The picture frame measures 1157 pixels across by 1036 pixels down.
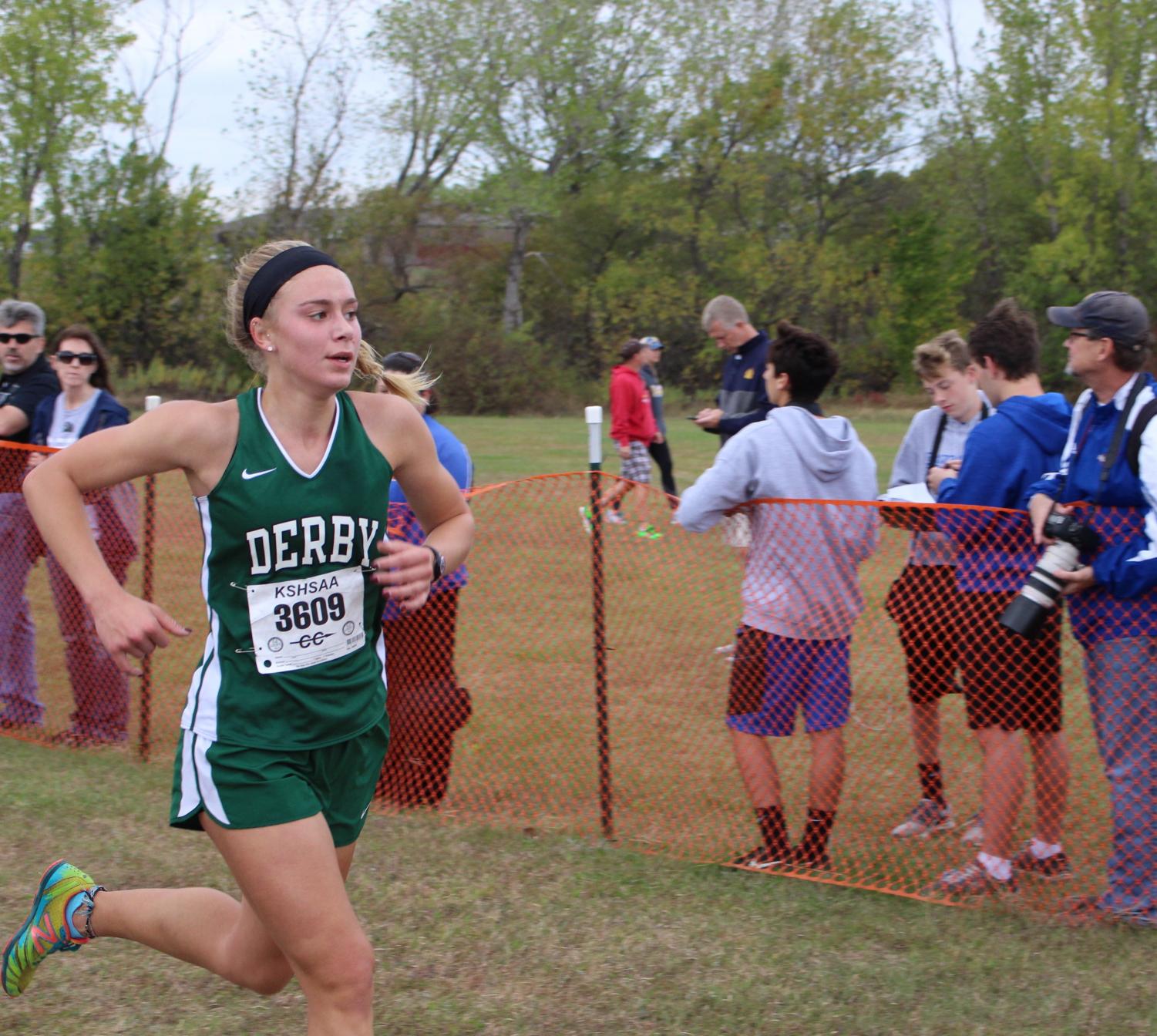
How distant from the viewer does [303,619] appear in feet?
8.73

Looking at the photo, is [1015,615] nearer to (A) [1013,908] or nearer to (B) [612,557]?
(A) [1013,908]

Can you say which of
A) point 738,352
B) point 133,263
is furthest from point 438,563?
point 133,263

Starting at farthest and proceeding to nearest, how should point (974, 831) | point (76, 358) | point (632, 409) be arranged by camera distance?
point (632, 409) < point (76, 358) < point (974, 831)

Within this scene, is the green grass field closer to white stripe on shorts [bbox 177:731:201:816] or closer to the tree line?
white stripe on shorts [bbox 177:731:201:816]

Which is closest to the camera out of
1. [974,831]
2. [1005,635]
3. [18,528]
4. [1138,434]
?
[1138,434]

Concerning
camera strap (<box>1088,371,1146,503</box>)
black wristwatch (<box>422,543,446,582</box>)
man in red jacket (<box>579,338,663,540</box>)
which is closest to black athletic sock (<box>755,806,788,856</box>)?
camera strap (<box>1088,371,1146,503</box>)

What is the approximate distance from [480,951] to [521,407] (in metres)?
33.9

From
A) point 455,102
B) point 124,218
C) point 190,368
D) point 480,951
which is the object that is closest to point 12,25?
point 124,218

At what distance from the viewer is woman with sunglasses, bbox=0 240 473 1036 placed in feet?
8.31

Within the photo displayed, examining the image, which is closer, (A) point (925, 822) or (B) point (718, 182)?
(A) point (925, 822)

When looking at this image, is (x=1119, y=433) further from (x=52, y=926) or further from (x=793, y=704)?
(x=52, y=926)

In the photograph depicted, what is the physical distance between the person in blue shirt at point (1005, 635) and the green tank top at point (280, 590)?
244cm

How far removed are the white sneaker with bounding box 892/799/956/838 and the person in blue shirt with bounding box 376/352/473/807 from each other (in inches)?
71.7

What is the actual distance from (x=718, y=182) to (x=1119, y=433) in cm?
4398
